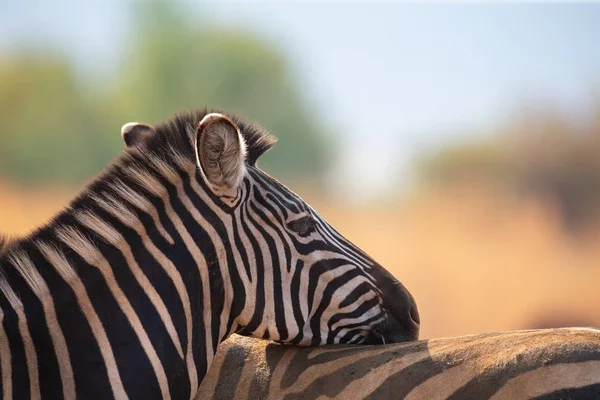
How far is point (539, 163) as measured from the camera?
86.4ft

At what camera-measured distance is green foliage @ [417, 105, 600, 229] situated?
23734 mm

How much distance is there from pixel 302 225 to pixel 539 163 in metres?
23.9

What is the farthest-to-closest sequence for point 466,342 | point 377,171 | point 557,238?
point 377,171, point 557,238, point 466,342

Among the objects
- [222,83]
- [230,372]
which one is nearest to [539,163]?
[222,83]

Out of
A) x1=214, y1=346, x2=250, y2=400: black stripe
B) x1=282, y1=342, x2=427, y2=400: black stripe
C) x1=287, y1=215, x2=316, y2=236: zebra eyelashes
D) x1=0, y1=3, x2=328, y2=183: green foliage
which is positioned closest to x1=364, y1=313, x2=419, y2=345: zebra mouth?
x1=282, y1=342, x2=427, y2=400: black stripe

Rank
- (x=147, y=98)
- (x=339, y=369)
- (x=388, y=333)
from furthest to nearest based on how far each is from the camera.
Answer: (x=147, y=98) < (x=388, y=333) < (x=339, y=369)

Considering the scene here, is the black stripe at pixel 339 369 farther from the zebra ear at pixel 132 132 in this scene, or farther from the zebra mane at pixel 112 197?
the zebra ear at pixel 132 132

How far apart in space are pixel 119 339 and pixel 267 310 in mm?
767

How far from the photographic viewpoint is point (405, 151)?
39.4 m

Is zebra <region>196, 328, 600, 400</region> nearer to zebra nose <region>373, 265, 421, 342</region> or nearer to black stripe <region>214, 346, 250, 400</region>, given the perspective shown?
black stripe <region>214, 346, 250, 400</region>

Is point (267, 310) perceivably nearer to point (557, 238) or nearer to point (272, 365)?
point (272, 365)

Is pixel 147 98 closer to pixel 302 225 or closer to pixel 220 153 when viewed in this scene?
pixel 302 225

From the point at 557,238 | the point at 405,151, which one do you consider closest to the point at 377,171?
the point at 405,151

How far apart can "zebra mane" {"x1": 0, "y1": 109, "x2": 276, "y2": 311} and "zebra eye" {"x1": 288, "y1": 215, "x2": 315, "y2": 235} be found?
2.01 ft
